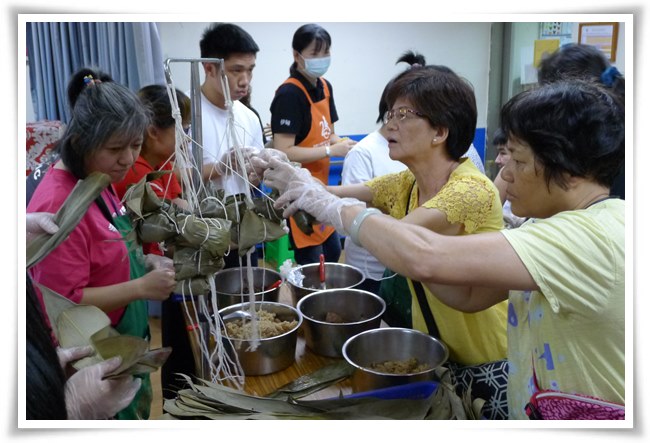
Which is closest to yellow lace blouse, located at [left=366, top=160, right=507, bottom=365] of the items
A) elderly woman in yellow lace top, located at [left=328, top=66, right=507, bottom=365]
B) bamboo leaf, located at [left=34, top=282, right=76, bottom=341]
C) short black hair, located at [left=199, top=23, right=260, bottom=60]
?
elderly woman in yellow lace top, located at [left=328, top=66, right=507, bottom=365]

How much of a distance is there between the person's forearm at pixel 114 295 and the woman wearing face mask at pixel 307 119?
4.27 ft

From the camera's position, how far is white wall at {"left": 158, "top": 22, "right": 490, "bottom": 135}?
15.2 feet

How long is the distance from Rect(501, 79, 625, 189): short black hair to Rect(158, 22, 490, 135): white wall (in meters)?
3.63

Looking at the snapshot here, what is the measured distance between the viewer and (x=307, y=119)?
2934mm

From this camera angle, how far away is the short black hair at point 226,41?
2.38 metres

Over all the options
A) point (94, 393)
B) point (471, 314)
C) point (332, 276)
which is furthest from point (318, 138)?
point (94, 393)

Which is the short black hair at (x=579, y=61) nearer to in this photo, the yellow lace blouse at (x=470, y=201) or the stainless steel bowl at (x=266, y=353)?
the yellow lace blouse at (x=470, y=201)

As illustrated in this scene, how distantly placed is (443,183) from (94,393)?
1.08 m

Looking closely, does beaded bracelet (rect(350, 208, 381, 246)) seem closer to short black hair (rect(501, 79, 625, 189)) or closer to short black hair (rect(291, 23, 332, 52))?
short black hair (rect(501, 79, 625, 189))

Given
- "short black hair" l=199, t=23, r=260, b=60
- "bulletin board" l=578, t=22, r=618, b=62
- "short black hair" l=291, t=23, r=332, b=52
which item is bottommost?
"bulletin board" l=578, t=22, r=618, b=62

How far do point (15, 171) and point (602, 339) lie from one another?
1113 millimetres

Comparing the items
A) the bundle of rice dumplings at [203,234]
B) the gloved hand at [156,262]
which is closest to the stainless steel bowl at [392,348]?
the bundle of rice dumplings at [203,234]
